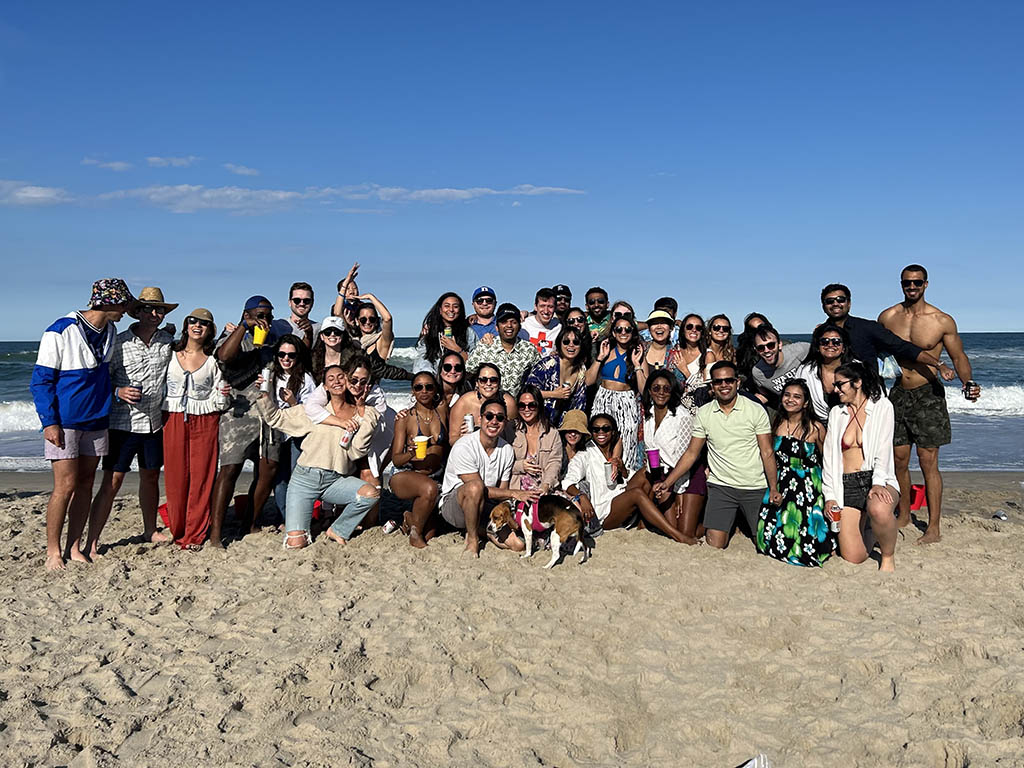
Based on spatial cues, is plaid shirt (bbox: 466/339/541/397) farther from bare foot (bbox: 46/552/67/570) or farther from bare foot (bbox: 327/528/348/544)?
bare foot (bbox: 46/552/67/570)

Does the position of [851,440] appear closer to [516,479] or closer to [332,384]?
[516,479]

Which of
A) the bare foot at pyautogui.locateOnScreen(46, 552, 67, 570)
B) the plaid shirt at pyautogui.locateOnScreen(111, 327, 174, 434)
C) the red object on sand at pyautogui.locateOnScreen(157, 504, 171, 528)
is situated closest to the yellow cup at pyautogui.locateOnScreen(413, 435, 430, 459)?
the plaid shirt at pyautogui.locateOnScreen(111, 327, 174, 434)

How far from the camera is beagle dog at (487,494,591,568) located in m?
4.86

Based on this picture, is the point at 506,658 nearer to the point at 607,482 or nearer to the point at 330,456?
the point at 607,482

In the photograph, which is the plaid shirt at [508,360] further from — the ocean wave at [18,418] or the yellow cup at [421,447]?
the ocean wave at [18,418]

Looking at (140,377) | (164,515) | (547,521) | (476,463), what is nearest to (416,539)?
(476,463)

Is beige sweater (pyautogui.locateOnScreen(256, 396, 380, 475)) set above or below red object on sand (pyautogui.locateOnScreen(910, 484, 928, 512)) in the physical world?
above

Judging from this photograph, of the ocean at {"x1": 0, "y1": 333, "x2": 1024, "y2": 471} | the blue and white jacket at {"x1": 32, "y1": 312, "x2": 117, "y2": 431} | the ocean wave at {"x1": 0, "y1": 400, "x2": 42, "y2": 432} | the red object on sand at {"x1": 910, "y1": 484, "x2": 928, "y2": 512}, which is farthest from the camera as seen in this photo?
the ocean wave at {"x1": 0, "y1": 400, "x2": 42, "y2": 432}

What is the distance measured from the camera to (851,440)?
15.8 feet

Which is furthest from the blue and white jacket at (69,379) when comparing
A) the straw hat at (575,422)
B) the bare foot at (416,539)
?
the straw hat at (575,422)

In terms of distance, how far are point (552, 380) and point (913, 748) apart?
354 centimetres

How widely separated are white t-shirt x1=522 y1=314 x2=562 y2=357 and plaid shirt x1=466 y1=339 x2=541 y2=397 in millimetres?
502

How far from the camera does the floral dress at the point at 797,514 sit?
487 cm

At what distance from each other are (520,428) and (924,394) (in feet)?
9.76
